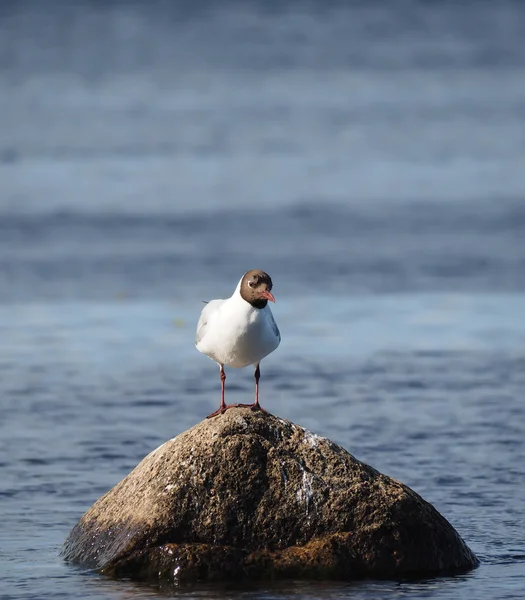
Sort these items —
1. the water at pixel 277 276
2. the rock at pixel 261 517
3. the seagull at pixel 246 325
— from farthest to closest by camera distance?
the water at pixel 277 276 → the rock at pixel 261 517 → the seagull at pixel 246 325

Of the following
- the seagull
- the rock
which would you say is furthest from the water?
the seagull

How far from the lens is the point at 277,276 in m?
19.7

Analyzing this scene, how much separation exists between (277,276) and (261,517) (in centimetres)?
1109

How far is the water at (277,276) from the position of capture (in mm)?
11500

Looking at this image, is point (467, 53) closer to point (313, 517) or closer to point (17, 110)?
point (17, 110)

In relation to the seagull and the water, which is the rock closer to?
the water

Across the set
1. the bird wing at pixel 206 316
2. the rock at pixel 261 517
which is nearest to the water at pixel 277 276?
the rock at pixel 261 517

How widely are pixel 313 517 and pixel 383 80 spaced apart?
3904 cm

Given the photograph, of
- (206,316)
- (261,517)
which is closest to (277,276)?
(206,316)

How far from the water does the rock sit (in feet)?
0.52

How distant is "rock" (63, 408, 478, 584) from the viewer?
8.69 m

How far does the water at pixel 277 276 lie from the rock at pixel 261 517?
16cm

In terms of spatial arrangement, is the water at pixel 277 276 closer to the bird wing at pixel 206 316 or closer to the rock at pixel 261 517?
the rock at pixel 261 517

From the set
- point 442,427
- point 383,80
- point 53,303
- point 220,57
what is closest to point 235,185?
point 53,303
